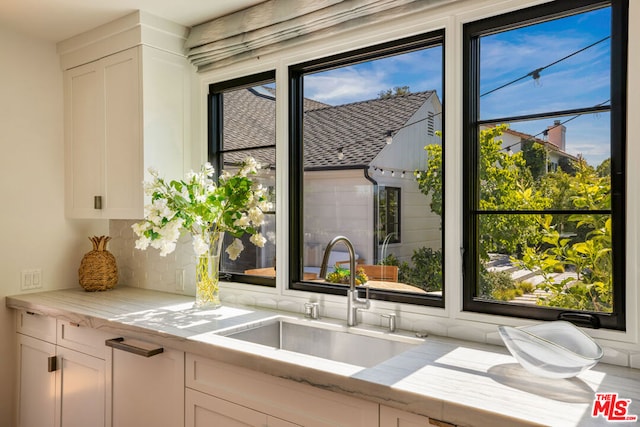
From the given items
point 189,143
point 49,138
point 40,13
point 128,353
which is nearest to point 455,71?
point 189,143

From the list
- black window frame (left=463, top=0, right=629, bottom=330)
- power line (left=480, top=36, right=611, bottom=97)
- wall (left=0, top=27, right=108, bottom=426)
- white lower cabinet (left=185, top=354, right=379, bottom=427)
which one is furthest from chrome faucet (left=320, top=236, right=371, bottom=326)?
wall (left=0, top=27, right=108, bottom=426)

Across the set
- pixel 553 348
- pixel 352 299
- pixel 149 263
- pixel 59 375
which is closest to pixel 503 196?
pixel 553 348

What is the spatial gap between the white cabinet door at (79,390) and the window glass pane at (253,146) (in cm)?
83

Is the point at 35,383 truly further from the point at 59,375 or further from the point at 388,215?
the point at 388,215

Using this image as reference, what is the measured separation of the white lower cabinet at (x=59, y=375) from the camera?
7.67 feet

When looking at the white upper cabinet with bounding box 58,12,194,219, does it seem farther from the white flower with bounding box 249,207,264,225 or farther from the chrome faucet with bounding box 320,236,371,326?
the chrome faucet with bounding box 320,236,371,326

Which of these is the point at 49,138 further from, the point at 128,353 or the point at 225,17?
the point at 128,353

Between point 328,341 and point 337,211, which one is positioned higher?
point 337,211

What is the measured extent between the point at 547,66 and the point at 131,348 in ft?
6.31

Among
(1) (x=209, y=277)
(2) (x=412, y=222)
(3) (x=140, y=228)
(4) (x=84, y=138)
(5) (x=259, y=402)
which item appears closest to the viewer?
(5) (x=259, y=402)

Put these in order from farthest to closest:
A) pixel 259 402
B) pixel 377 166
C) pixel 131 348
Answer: pixel 377 166 → pixel 131 348 → pixel 259 402

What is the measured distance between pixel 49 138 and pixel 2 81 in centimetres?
39

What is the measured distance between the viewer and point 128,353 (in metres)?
2.17

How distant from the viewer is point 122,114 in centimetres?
273
